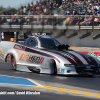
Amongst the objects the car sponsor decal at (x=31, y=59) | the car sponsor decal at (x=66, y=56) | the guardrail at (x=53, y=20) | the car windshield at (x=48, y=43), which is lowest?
the car sponsor decal at (x=31, y=59)

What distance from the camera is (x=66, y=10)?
26.7 metres

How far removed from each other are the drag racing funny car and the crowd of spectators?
13.4 meters

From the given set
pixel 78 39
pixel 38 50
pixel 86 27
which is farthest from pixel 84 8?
pixel 38 50

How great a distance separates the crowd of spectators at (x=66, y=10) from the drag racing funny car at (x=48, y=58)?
13407mm

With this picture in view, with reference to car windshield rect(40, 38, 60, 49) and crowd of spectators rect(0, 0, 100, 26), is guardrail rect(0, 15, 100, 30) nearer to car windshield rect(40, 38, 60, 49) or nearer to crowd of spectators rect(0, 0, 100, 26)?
crowd of spectators rect(0, 0, 100, 26)

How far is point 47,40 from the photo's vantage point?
39.0 ft

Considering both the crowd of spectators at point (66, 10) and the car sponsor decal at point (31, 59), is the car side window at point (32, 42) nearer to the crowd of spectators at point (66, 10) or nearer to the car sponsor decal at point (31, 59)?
the car sponsor decal at point (31, 59)

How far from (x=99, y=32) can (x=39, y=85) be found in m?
20.1

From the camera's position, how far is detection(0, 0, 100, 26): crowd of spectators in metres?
25.2

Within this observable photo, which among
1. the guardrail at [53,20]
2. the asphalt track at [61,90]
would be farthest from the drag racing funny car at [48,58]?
the guardrail at [53,20]

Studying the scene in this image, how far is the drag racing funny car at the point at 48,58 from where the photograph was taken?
10164mm

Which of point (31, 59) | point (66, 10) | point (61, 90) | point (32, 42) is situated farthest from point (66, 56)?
point (66, 10)

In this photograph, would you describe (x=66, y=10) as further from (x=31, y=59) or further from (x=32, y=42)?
(x=31, y=59)

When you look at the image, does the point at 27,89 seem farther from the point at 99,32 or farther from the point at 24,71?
the point at 99,32
